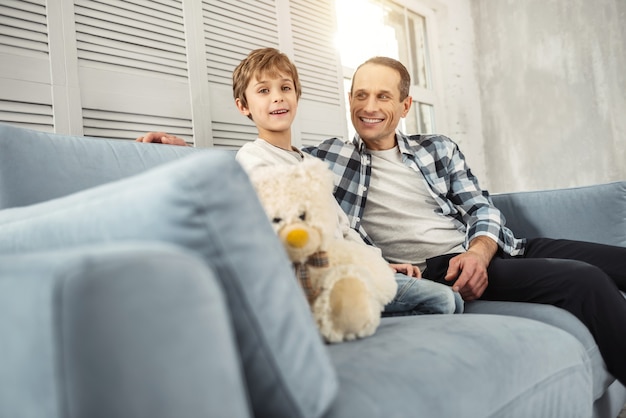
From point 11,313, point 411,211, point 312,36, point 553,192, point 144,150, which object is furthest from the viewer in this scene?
point 312,36

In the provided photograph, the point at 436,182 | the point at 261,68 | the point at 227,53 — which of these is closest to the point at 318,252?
the point at 261,68

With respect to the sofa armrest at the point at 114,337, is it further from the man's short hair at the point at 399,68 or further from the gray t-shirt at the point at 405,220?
the man's short hair at the point at 399,68

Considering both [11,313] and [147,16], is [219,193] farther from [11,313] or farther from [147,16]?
[147,16]

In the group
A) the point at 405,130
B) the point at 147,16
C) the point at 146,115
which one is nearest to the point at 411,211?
the point at 146,115

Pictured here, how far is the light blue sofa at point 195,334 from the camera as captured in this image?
350 mm

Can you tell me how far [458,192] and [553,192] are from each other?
0.36 metres

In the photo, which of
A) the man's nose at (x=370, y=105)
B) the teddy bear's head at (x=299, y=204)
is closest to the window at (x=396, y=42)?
the man's nose at (x=370, y=105)

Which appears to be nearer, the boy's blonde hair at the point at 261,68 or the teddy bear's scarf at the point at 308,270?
the teddy bear's scarf at the point at 308,270

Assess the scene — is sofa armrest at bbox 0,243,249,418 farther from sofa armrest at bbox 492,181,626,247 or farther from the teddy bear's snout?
sofa armrest at bbox 492,181,626,247

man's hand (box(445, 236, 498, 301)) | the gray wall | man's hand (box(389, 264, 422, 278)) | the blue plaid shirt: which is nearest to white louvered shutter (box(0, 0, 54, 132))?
the blue plaid shirt

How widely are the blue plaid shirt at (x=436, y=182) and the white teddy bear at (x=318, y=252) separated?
0.74 meters

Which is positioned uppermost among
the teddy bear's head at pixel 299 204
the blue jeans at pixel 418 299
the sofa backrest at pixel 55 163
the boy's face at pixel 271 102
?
the boy's face at pixel 271 102

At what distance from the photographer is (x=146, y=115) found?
184 centimetres

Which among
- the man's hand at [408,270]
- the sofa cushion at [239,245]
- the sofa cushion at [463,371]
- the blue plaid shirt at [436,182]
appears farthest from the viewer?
the blue plaid shirt at [436,182]
